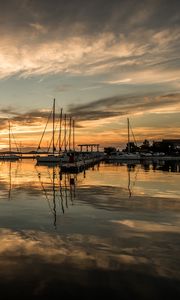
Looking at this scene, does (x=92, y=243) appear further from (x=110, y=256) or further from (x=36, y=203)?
(x=36, y=203)

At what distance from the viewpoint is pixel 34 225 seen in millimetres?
15430

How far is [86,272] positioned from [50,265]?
3.99 feet

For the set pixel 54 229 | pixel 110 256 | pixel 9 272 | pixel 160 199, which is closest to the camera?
pixel 9 272

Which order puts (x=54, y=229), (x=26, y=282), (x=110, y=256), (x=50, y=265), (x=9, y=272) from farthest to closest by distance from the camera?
1. (x=54, y=229)
2. (x=110, y=256)
3. (x=50, y=265)
4. (x=9, y=272)
5. (x=26, y=282)

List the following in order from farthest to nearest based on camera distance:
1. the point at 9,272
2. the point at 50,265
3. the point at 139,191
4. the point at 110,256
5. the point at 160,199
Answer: the point at 139,191 → the point at 160,199 → the point at 110,256 → the point at 50,265 → the point at 9,272

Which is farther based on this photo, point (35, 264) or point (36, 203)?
point (36, 203)

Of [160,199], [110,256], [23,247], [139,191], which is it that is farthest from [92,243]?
[139,191]

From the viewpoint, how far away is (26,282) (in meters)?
8.73

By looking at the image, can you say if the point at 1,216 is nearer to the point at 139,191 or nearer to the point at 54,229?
the point at 54,229

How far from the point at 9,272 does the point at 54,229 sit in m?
5.34

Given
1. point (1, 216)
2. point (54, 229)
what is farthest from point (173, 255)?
point (1, 216)

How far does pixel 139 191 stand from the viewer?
28.5 meters

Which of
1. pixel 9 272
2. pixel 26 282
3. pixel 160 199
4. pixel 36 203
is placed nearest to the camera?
pixel 26 282

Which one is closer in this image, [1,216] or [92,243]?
[92,243]
